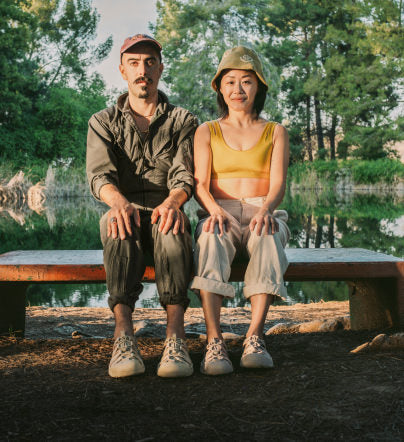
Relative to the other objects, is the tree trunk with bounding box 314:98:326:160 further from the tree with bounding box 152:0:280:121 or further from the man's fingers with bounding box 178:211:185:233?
the man's fingers with bounding box 178:211:185:233

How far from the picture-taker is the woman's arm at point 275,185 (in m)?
2.38

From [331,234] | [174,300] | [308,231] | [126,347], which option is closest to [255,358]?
[174,300]

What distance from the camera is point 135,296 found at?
2344 millimetres

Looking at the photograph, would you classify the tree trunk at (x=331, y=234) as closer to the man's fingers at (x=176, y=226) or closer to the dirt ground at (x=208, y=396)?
the dirt ground at (x=208, y=396)

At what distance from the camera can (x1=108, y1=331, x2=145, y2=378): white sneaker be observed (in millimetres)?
2090

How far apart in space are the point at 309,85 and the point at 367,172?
19.3ft

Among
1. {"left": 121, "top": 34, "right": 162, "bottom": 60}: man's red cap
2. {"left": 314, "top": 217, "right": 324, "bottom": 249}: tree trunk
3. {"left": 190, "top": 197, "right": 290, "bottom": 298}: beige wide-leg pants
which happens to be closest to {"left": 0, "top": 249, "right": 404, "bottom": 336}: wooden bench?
{"left": 190, "top": 197, "right": 290, "bottom": 298}: beige wide-leg pants

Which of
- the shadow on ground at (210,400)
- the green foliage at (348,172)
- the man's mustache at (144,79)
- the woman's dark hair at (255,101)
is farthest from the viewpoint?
the green foliage at (348,172)

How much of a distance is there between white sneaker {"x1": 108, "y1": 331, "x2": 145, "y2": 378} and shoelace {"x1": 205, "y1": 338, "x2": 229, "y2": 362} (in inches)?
10.3

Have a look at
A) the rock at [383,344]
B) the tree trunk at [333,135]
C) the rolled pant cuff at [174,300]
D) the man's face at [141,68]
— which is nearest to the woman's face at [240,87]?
the man's face at [141,68]

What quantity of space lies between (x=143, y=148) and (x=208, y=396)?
4.26ft

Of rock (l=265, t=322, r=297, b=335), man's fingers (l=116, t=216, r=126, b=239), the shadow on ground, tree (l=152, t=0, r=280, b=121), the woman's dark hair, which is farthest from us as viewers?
tree (l=152, t=0, r=280, b=121)

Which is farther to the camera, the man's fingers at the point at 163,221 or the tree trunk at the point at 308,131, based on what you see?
the tree trunk at the point at 308,131

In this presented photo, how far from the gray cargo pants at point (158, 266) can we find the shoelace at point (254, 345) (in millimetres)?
302
